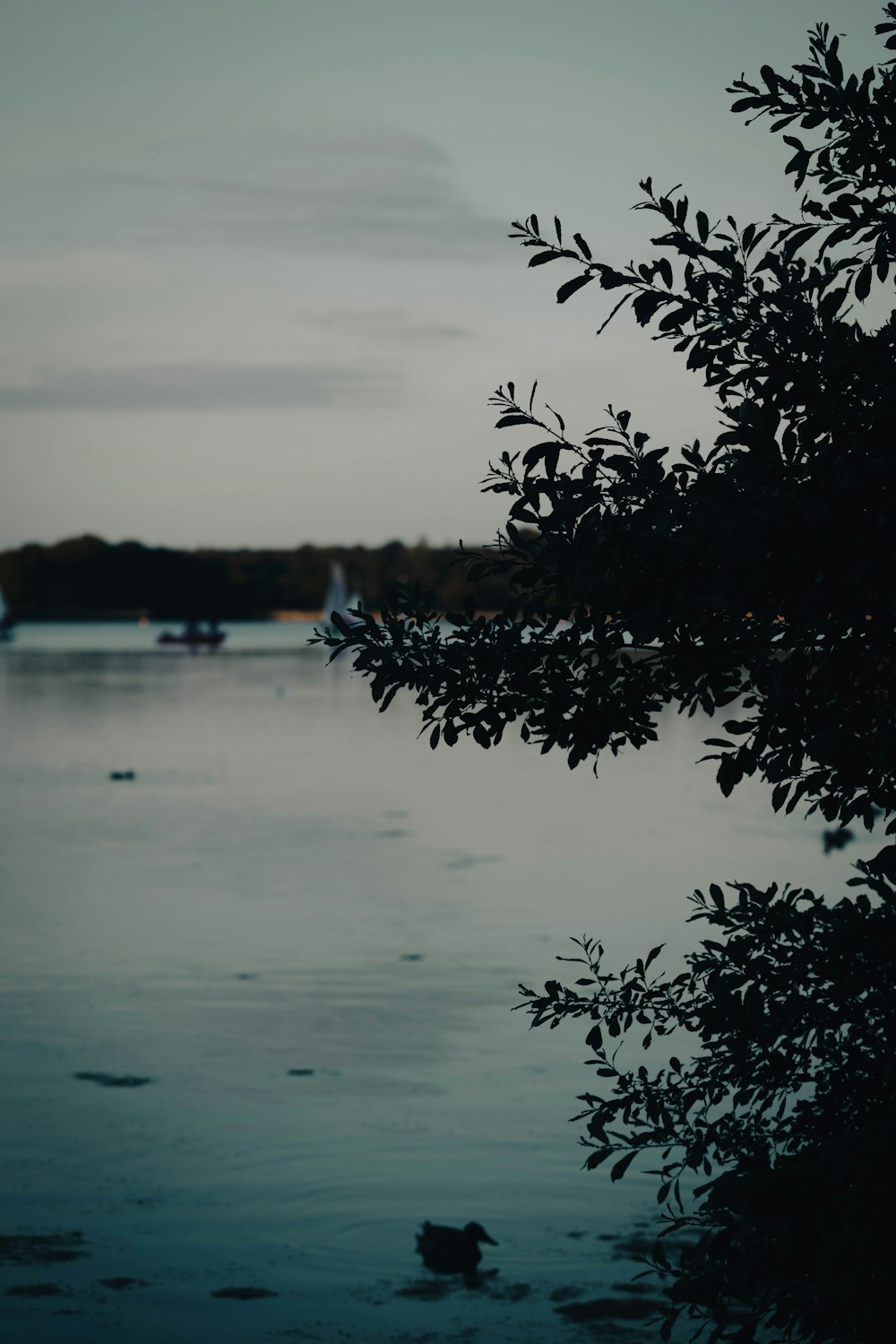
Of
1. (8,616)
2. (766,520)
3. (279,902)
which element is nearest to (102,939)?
(279,902)

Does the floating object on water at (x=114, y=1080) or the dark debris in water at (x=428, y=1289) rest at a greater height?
the floating object on water at (x=114, y=1080)

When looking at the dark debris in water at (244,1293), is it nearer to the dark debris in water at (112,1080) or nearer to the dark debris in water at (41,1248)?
the dark debris in water at (41,1248)

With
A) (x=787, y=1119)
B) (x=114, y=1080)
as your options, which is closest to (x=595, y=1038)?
(x=787, y=1119)

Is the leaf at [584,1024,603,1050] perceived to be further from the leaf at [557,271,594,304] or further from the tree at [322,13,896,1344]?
the leaf at [557,271,594,304]

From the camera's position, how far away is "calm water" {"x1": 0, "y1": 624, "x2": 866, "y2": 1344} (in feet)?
33.5

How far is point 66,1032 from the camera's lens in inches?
618

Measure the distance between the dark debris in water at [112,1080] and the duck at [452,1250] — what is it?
4.49 metres

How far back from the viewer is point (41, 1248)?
10.5 metres

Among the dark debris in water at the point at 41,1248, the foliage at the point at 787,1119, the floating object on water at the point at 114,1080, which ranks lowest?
the dark debris in water at the point at 41,1248

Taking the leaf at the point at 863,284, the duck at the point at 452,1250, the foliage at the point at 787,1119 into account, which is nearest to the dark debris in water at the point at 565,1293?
the duck at the point at 452,1250

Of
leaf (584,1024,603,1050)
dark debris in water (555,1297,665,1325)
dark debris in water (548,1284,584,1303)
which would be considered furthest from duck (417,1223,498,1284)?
leaf (584,1024,603,1050)

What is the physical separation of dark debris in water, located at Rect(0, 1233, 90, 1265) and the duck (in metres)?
2.25

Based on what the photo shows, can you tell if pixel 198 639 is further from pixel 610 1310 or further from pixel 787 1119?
pixel 787 1119

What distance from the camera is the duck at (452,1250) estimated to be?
10297 mm
